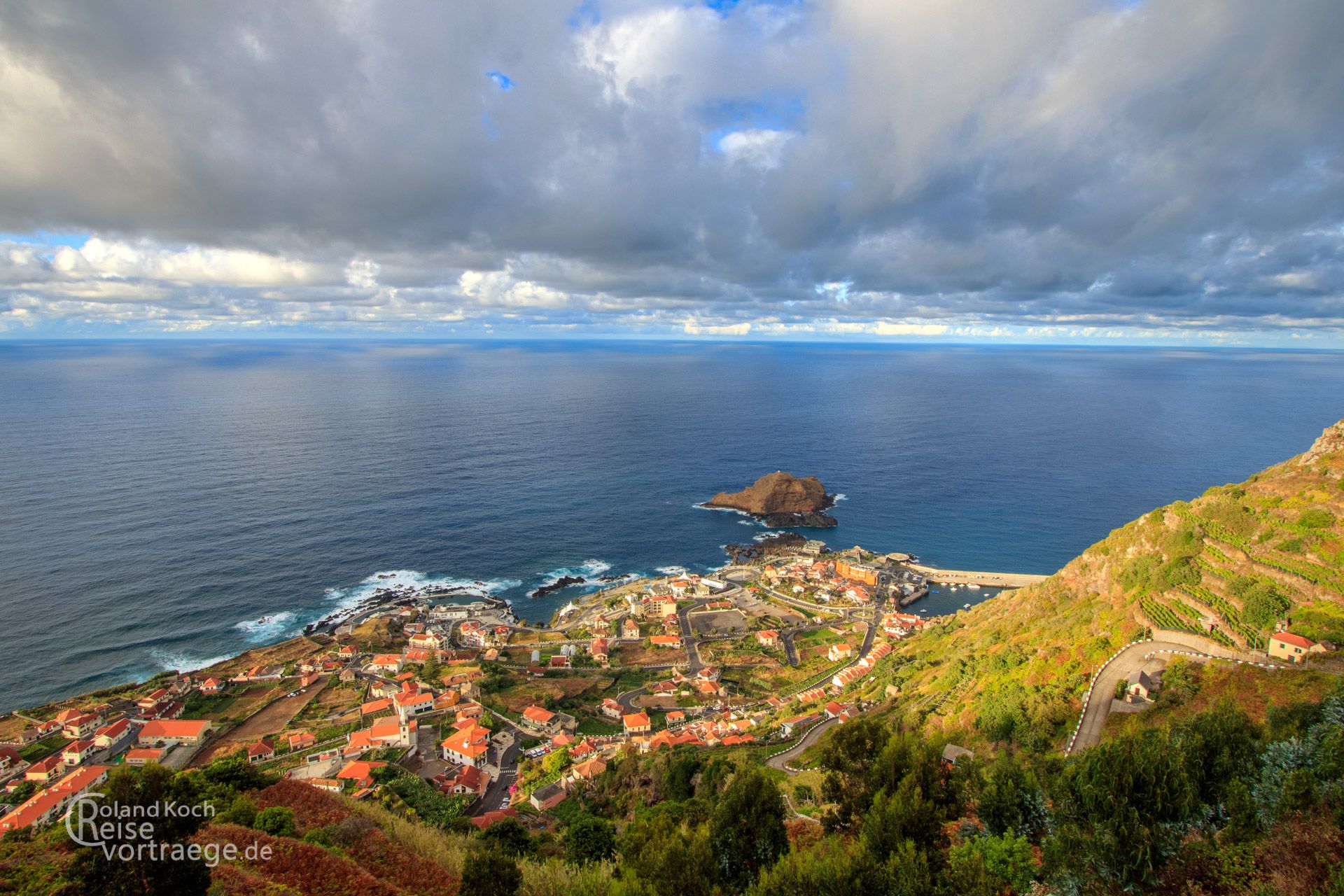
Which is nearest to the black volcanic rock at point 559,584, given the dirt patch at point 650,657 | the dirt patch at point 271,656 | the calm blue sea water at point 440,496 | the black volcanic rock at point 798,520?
the calm blue sea water at point 440,496

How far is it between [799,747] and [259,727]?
3704 centimetres

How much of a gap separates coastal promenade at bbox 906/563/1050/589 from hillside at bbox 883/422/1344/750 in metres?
28.3

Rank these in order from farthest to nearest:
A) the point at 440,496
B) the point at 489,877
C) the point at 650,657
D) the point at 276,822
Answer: the point at 440,496, the point at 650,657, the point at 276,822, the point at 489,877

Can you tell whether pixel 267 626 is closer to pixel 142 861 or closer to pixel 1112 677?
pixel 142 861

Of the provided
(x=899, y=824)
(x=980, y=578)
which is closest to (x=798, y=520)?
(x=980, y=578)

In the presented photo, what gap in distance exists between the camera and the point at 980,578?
72125 mm

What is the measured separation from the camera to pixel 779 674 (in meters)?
54.0

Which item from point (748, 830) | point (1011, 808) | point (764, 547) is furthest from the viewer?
point (764, 547)

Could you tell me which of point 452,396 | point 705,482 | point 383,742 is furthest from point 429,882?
point 452,396

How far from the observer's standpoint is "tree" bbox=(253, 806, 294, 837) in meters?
22.6

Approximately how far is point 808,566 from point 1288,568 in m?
48.3

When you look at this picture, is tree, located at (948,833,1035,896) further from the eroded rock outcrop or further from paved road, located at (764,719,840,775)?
the eroded rock outcrop

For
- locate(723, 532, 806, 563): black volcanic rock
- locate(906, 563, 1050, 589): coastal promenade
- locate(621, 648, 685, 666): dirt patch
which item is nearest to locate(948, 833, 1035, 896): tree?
locate(621, 648, 685, 666): dirt patch

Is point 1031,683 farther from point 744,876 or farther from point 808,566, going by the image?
point 808,566
